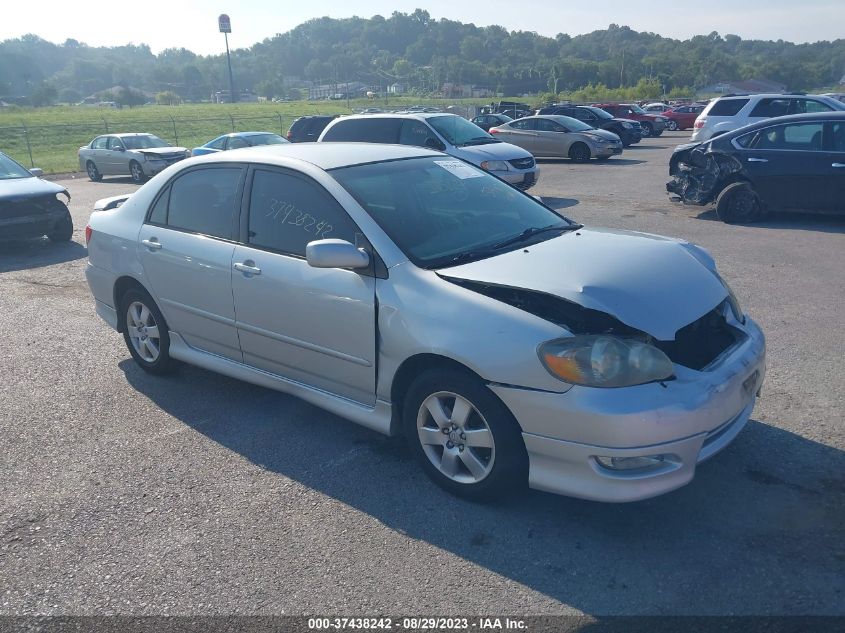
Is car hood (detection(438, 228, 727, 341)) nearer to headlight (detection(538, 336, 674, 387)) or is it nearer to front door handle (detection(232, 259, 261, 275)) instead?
headlight (detection(538, 336, 674, 387))

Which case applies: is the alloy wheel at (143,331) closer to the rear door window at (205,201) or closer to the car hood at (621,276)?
the rear door window at (205,201)

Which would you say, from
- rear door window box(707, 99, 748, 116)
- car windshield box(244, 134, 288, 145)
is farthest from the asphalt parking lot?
rear door window box(707, 99, 748, 116)

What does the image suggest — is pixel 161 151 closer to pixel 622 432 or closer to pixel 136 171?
pixel 136 171

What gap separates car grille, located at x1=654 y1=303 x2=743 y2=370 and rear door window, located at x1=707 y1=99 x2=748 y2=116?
17528mm

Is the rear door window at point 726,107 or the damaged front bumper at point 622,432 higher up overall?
the rear door window at point 726,107

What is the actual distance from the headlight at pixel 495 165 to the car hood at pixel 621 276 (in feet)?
33.0

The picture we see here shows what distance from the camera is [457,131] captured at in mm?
15000

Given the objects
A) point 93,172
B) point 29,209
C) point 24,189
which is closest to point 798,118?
point 29,209

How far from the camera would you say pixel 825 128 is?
1060 centimetres

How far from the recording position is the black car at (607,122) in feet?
93.7

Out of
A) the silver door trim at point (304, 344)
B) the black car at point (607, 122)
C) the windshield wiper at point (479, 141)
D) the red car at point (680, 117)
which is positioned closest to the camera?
the silver door trim at point (304, 344)

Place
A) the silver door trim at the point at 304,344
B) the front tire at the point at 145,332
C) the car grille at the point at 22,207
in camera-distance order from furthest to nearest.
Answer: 1. the car grille at the point at 22,207
2. the front tire at the point at 145,332
3. the silver door trim at the point at 304,344

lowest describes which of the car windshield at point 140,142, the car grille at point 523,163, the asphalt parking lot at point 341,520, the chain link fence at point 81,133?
the chain link fence at point 81,133

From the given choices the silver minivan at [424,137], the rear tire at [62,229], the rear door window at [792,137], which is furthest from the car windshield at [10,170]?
the rear door window at [792,137]
